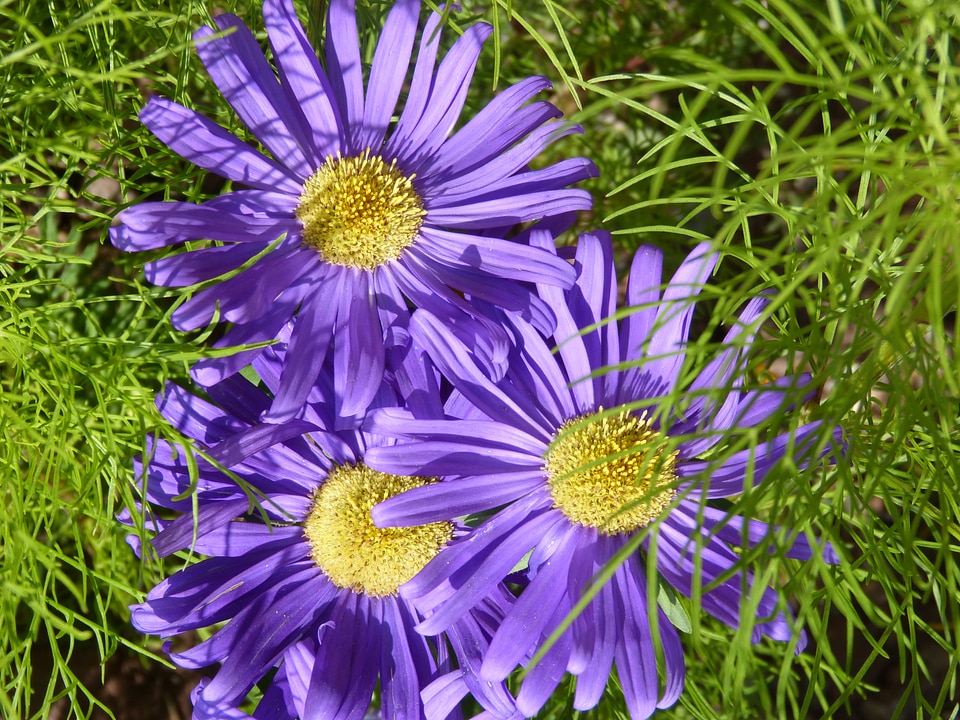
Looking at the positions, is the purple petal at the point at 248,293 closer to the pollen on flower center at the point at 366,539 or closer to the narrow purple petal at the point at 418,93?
the narrow purple petal at the point at 418,93

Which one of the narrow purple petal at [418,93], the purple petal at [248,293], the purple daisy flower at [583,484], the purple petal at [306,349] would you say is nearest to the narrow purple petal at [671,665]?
the purple daisy flower at [583,484]

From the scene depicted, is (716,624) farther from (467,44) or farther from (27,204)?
(27,204)

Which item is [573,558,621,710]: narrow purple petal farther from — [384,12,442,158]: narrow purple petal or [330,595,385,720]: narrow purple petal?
[384,12,442,158]: narrow purple petal

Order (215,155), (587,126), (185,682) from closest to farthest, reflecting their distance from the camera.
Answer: (215,155) < (185,682) < (587,126)

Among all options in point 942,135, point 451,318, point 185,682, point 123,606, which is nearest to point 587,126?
point 451,318

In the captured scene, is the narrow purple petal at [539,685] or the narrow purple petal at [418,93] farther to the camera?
the narrow purple petal at [418,93]

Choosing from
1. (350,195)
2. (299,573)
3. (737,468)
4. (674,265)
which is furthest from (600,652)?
(674,265)

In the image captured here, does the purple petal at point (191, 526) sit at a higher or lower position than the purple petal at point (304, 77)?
lower
